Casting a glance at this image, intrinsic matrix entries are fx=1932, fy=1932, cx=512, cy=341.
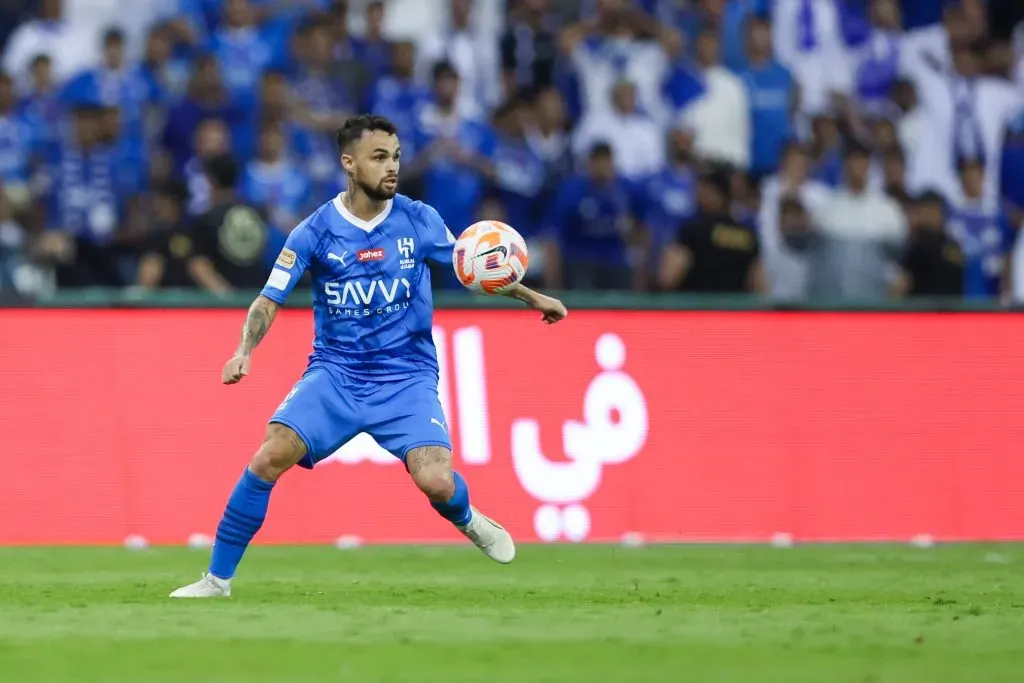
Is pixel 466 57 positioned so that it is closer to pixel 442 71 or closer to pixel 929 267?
pixel 442 71

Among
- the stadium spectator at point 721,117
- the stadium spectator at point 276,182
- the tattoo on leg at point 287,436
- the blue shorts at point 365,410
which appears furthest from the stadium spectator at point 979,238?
the tattoo on leg at point 287,436

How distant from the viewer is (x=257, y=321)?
32.3ft

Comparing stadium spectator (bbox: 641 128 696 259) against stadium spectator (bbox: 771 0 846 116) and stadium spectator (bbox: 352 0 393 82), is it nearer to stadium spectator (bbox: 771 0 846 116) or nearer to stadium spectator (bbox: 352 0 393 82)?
stadium spectator (bbox: 771 0 846 116)

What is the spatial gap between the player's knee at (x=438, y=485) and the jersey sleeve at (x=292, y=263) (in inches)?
46.3

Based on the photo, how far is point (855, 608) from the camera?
31.4ft

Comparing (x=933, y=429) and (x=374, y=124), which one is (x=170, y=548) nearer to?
(x=374, y=124)

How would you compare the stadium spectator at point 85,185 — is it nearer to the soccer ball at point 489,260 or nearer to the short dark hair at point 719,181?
the short dark hair at point 719,181

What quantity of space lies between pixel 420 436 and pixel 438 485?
0.30 m

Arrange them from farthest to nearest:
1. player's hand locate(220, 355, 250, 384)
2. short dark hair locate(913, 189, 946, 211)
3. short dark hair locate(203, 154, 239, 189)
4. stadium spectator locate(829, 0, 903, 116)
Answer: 1. stadium spectator locate(829, 0, 903, 116)
2. short dark hair locate(913, 189, 946, 211)
3. short dark hair locate(203, 154, 239, 189)
4. player's hand locate(220, 355, 250, 384)

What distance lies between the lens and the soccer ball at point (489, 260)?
9.93 meters

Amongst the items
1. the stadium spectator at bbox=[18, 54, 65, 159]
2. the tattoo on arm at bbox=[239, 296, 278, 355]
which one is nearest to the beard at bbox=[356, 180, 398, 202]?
the tattoo on arm at bbox=[239, 296, 278, 355]

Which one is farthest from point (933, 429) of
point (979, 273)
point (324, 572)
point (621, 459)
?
point (324, 572)

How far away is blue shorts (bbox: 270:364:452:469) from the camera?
991cm

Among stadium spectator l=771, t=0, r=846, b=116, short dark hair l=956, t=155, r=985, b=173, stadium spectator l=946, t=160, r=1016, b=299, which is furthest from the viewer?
stadium spectator l=771, t=0, r=846, b=116
